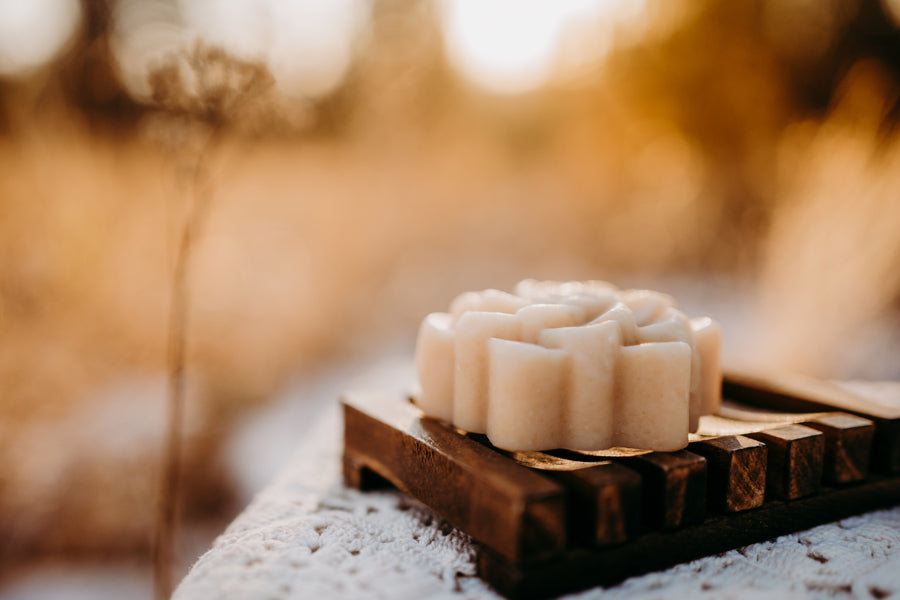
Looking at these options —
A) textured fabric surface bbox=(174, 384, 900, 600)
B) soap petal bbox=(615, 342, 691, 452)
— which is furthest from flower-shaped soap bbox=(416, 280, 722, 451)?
textured fabric surface bbox=(174, 384, 900, 600)

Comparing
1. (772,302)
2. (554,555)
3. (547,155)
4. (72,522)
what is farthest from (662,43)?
(72,522)

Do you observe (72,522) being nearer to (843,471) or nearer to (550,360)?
(550,360)

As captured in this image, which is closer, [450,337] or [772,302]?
[450,337]

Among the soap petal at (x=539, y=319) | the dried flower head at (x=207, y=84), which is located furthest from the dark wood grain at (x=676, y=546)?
the dried flower head at (x=207, y=84)

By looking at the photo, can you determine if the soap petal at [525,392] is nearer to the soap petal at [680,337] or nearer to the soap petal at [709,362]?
the soap petal at [680,337]

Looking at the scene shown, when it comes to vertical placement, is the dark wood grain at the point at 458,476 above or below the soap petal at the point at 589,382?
below

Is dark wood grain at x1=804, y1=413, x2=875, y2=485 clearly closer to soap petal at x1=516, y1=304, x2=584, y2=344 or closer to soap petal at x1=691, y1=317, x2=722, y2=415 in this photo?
soap petal at x1=691, y1=317, x2=722, y2=415
